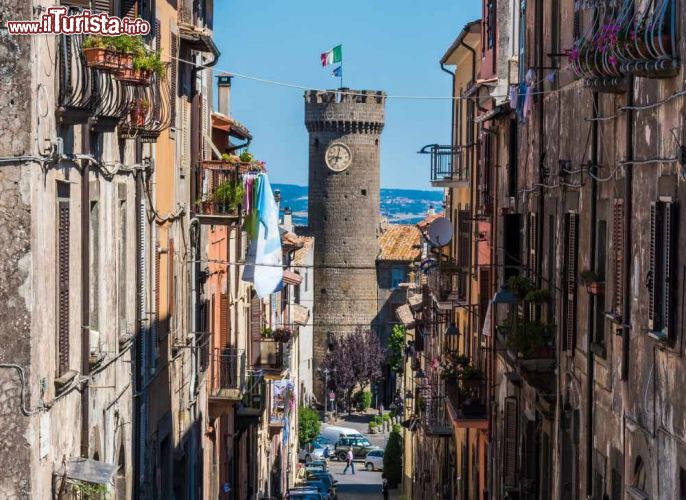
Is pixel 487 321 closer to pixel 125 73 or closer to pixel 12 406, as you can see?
pixel 125 73

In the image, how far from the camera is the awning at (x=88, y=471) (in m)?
14.3

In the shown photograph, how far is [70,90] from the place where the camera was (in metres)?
13.6

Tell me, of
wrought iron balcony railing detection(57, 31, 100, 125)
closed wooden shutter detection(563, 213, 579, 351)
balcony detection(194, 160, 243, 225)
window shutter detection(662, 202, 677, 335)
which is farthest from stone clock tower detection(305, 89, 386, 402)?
window shutter detection(662, 202, 677, 335)

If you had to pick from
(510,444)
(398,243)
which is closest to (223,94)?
(510,444)

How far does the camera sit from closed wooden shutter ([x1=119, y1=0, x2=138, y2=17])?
1885 centimetres

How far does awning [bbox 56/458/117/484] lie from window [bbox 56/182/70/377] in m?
0.94

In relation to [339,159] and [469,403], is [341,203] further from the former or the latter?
[469,403]

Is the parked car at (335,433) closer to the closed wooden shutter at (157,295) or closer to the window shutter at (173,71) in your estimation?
the window shutter at (173,71)

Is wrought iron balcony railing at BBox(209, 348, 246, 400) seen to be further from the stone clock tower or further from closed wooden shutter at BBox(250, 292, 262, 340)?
the stone clock tower

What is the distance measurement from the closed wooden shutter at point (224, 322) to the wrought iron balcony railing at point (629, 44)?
60.6 ft

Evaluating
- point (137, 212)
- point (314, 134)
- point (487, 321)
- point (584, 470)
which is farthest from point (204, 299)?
point (314, 134)

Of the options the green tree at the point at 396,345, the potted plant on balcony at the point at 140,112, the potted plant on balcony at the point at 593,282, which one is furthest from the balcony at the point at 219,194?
the green tree at the point at 396,345

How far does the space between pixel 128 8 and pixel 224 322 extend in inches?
592

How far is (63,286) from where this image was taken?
14.3 meters
